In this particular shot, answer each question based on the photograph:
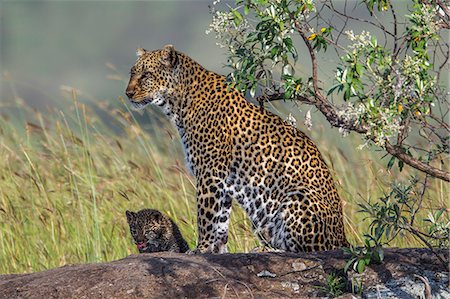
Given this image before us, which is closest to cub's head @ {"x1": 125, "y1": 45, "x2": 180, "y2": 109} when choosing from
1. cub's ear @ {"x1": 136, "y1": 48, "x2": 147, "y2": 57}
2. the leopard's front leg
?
cub's ear @ {"x1": 136, "y1": 48, "x2": 147, "y2": 57}

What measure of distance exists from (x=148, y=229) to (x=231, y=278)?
2624 millimetres

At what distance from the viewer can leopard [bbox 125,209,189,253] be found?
952 cm

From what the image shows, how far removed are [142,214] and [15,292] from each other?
2.61 meters

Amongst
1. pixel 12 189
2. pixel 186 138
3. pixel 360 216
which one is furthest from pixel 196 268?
pixel 12 189

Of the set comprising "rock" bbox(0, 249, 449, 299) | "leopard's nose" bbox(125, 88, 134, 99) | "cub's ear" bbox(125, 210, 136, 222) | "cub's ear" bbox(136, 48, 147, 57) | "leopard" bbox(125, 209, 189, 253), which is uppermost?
"cub's ear" bbox(136, 48, 147, 57)

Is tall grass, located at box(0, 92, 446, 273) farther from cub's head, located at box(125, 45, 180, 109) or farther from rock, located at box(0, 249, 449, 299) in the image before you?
rock, located at box(0, 249, 449, 299)

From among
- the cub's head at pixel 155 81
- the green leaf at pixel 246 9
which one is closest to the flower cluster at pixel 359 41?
the green leaf at pixel 246 9

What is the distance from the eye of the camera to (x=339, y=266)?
7098 millimetres

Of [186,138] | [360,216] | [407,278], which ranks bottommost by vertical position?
[407,278]

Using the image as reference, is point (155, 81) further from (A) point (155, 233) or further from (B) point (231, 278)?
(B) point (231, 278)

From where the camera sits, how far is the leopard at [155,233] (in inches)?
375

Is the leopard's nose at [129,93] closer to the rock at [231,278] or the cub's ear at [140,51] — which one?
the cub's ear at [140,51]

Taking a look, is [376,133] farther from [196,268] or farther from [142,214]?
[142,214]

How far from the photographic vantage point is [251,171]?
8.85m
